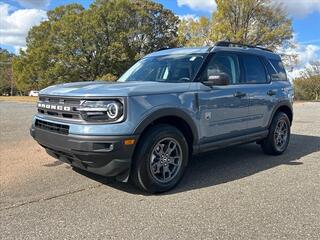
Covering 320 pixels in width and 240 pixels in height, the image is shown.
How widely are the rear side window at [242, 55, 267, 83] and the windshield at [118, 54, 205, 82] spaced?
118 cm

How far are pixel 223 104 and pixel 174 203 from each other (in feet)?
6.12

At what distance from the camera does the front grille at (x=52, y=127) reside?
4.73 metres

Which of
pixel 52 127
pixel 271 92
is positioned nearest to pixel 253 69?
pixel 271 92

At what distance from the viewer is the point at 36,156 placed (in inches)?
284

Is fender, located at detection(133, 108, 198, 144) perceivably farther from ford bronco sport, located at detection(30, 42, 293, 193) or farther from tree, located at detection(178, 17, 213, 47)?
tree, located at detection(178, 17, 213, 47)

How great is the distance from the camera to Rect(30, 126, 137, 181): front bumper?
4.46m

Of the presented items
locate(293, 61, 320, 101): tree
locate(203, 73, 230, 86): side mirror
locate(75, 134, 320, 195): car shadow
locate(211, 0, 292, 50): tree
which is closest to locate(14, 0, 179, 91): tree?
locate(211, 0, 292, 50): tree

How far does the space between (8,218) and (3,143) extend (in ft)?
16.4

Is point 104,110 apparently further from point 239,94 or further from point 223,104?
point 239,94

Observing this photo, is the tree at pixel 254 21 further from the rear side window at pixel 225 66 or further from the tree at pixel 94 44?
the rear side window at pixel 225 66

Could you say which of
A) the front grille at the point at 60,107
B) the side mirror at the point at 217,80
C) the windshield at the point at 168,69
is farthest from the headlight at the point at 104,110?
the side mirror at the point at 217,80

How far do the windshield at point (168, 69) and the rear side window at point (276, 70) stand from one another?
6.89ft

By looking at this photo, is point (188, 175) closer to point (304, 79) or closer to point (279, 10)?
point (279, 10)

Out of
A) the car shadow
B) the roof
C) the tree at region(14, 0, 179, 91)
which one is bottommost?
the car shadow
